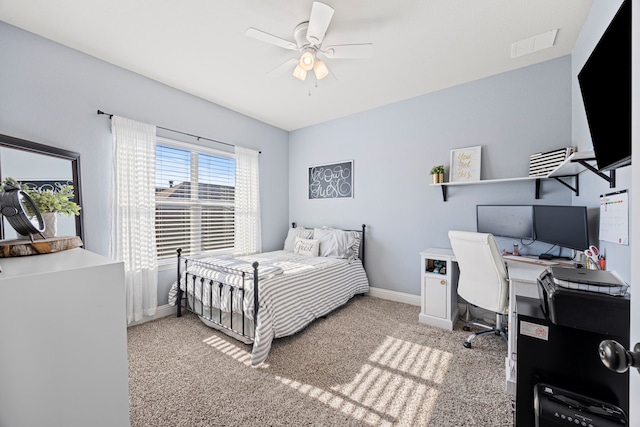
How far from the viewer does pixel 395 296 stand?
11.7 ft

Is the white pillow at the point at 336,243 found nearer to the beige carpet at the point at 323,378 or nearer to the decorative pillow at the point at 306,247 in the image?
the decorative pillow at the point at 306,247

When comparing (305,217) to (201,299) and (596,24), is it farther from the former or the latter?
(596,24)

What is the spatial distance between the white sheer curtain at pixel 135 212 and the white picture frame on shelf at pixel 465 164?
3473 millimetres

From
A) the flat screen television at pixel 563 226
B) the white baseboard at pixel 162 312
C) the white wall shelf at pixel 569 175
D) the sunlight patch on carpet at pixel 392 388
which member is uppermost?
the white wall shelf at pixel 569 175

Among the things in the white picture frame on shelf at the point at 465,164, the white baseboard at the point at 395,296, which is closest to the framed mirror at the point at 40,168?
the white baseboard at the point at 395,296

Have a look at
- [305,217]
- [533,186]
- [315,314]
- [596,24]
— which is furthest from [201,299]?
[596,24]

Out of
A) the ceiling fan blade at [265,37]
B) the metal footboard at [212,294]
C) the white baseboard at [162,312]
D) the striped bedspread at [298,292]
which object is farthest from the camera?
the white baseboard at [162,312]

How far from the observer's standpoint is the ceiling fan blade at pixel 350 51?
203 cm

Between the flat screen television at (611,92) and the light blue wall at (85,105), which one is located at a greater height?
the light blue wall at (85,105)

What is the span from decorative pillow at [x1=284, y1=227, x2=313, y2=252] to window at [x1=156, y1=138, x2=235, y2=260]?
90 cm

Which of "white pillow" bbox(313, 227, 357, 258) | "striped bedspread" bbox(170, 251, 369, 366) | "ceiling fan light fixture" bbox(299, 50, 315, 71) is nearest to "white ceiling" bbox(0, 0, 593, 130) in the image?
"ceiling fan light fixture" bbox(299, 50, 315, 71)

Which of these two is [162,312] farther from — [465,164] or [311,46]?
[465,164]

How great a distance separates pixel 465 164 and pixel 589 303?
2.25 m

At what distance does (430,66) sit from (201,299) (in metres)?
3.44
